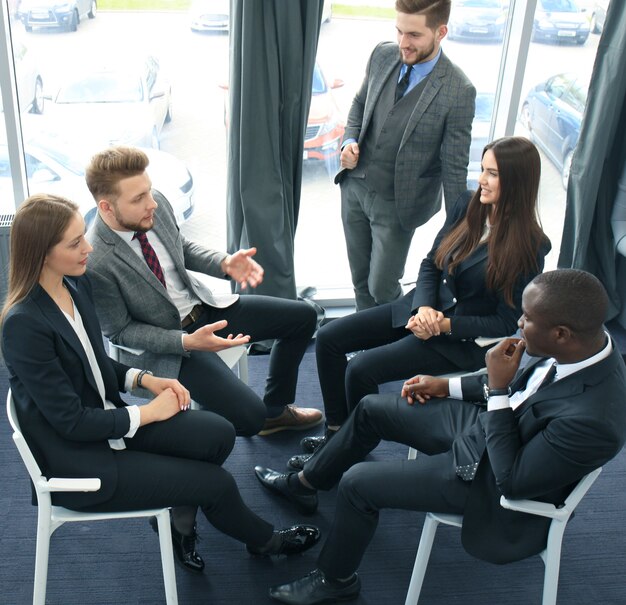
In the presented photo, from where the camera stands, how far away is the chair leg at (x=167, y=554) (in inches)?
84.6

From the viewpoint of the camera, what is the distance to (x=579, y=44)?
3.72 m

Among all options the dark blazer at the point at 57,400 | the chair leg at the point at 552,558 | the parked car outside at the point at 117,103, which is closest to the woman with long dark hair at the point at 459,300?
the chair leg at the point at 552,558

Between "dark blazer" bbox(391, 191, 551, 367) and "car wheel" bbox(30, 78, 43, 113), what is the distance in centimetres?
194

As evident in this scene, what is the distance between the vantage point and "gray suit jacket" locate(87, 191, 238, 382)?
2508 millimetres

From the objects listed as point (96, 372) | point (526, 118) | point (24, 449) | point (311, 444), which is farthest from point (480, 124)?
point (24, 449)

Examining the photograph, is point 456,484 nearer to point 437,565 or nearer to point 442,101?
point 437,565

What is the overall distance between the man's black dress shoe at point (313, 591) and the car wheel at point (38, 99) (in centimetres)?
242

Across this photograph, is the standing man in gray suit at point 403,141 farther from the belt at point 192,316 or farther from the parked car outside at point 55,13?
the parked car outside at point 55,13

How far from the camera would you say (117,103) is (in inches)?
140

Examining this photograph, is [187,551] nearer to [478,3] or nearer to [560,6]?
[478,3]

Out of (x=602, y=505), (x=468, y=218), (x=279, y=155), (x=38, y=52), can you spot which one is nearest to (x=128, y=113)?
(x=38, y=52)

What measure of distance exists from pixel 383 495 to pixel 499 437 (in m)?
0.40

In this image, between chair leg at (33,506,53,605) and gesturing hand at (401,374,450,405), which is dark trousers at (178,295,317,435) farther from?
chair leg at (33,506,53,605)

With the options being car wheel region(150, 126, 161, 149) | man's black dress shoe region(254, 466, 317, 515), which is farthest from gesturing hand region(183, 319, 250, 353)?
car wheel region(150, 126, 161, 149)
